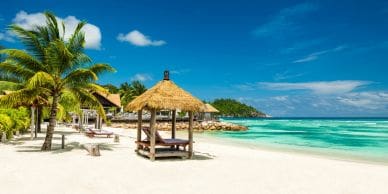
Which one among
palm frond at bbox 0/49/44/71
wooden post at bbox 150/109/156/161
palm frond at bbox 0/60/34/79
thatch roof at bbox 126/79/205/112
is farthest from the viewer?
palm frond at bbox 0/60/34/79

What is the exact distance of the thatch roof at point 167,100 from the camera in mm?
10297

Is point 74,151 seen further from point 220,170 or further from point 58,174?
point 220,170

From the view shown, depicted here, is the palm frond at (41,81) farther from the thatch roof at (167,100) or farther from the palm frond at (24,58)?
the thatch roof at (167,100)

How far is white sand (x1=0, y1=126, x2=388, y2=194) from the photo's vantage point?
699cm

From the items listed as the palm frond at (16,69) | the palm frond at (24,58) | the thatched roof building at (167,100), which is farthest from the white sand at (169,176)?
the palm frond at (24,58)

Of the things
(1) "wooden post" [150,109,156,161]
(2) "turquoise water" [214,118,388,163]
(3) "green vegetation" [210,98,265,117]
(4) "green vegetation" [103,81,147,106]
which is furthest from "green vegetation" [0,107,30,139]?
(3) "green vegetation" [210,98,265,117]

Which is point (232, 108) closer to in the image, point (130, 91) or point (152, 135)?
point (130, 91)

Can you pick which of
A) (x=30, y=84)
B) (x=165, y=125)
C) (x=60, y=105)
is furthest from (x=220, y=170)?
(x=165, y=125)

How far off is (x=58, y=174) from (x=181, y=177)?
2754mm

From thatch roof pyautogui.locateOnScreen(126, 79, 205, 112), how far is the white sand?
5.25 feet

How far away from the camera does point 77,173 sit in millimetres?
8305

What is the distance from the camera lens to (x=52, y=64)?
12.3 m

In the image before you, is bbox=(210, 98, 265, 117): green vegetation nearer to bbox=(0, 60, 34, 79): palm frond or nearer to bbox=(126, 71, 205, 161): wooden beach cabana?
bbox=(0, 60, 34, 79): palm frond

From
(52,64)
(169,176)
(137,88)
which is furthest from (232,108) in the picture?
(169,176)
